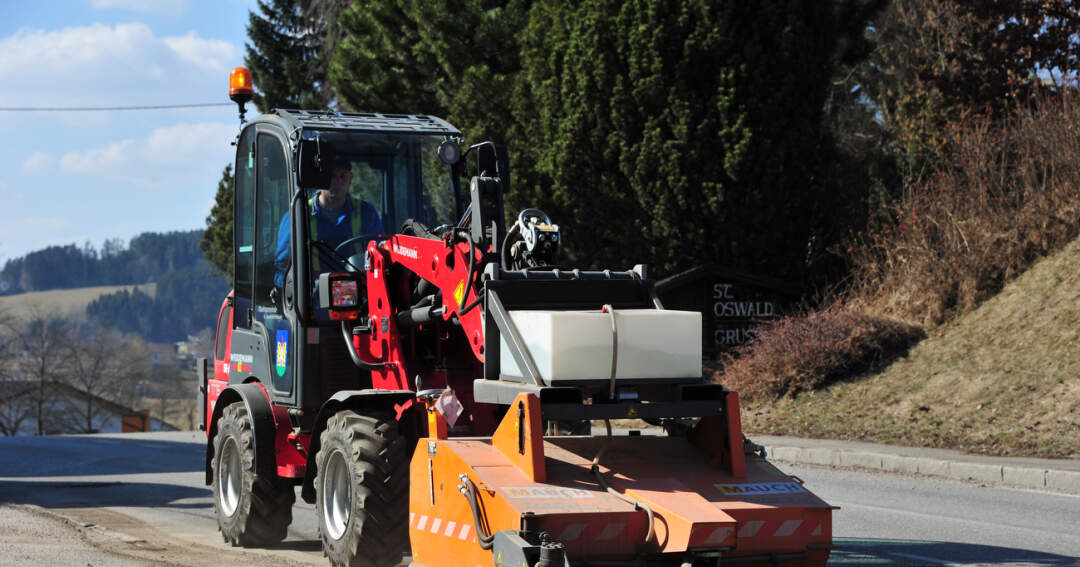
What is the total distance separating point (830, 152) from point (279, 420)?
52.5ft

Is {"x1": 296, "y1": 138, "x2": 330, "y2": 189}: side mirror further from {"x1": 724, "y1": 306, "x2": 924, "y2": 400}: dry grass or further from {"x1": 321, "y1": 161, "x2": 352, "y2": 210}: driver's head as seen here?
{"x1": 724, "y1": 306, "x2": 924, "y2": 400}: dry grass

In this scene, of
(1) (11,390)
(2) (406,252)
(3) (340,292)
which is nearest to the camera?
A: (2) (406,252)

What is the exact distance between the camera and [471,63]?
26938 mm

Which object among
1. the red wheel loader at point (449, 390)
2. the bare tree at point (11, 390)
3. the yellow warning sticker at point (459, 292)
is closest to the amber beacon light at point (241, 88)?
the red wheel loader at point (449, 390)

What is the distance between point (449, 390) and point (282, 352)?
2.50 meters

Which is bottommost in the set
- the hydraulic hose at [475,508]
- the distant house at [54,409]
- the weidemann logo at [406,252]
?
the distant house at [54,409]

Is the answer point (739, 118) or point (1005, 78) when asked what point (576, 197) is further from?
point (1005, 78)

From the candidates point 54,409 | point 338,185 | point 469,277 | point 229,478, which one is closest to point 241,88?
point 338,185

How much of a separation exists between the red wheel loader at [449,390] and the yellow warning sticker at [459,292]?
2cm

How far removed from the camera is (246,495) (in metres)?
9.07

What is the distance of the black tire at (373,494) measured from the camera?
7.14m

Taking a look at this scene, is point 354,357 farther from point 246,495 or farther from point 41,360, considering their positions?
point 41,360

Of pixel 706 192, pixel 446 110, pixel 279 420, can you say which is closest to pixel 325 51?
pixel 446 110

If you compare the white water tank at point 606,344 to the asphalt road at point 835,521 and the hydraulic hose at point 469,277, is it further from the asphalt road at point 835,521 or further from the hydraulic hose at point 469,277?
the asphalt road at point 835,521
